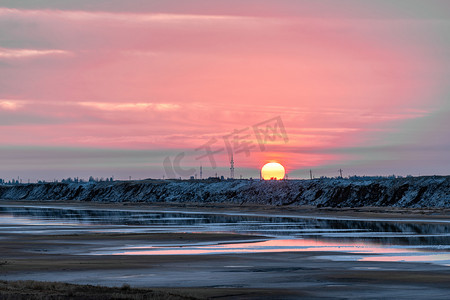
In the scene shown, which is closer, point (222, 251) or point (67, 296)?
point (67, 296)

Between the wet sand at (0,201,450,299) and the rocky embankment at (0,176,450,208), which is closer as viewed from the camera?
the wet sand at (0,201,450,299)

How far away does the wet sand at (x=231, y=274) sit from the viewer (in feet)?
74.9

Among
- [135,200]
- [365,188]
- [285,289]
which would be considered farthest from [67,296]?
[135,200]

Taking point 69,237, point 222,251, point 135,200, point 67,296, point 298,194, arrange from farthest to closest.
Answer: point 135,200 < point 298,194 < point 69,237 < point 222,251 < point 67,296

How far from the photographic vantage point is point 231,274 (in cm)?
2792

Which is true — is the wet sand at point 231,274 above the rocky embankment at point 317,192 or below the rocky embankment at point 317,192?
below

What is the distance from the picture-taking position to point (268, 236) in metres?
51.2

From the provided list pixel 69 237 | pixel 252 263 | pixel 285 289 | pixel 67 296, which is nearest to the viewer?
pixel 67 296

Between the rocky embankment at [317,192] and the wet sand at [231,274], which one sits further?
the rocky embankment at [317,192]

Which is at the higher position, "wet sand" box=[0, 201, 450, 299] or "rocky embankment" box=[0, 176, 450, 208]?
"rocky embankment" box=[0, 176, 450, 208]

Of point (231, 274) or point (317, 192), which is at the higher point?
point (317, 192)

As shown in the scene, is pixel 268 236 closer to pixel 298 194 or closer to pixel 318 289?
pixel 318 289

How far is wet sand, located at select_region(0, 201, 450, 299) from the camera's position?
2283 centimetres

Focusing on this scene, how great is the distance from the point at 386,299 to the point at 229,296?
15.5 feet
